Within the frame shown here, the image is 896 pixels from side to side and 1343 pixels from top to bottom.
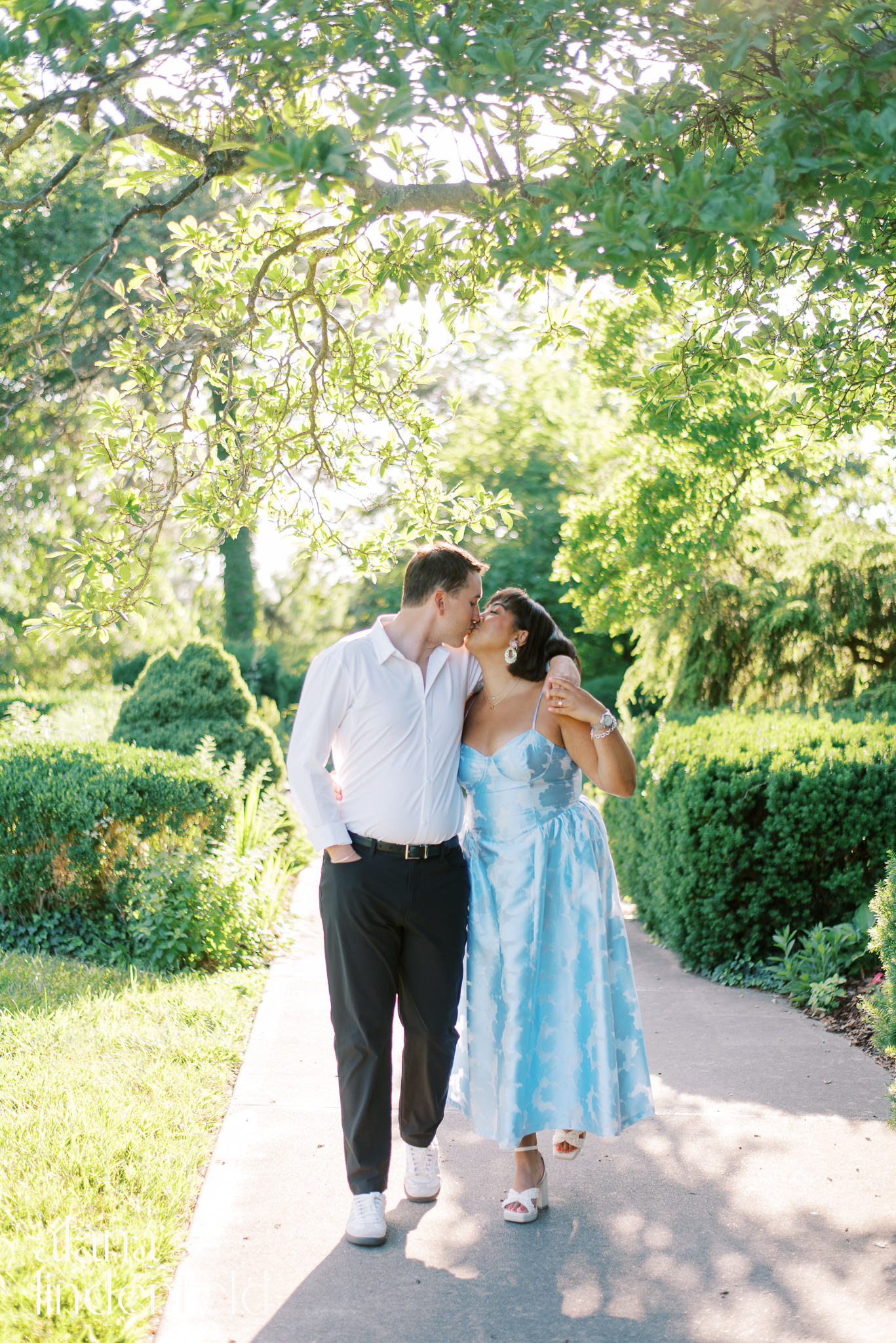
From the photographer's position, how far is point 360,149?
9.30ft

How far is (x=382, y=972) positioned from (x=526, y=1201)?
0.88 m

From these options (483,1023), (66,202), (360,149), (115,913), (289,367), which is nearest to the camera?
(360,149)

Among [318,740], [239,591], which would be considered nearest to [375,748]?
[318,740]

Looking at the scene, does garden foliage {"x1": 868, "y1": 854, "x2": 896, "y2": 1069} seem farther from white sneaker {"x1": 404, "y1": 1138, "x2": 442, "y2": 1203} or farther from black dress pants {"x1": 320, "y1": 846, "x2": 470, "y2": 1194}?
white sneaker {"x1": 404, "y1": 1138, "x2": 442, "y2": 1203}

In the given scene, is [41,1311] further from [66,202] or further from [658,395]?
[66,202]

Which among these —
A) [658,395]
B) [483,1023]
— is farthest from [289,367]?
[483,1023]

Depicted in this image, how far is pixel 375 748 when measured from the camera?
12.1 ft

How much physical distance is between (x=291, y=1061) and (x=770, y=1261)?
2.45 meters

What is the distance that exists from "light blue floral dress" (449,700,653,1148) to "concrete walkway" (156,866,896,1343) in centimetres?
35

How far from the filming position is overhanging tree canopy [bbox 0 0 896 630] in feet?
9.08

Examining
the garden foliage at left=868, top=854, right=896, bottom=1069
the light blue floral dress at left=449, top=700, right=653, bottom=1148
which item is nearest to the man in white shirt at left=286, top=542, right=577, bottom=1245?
the light blue floral dress at left=449, top=700, right=653, bottom=1148

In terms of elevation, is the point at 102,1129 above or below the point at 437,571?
below

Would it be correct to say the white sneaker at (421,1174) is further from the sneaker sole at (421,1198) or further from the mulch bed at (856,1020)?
the mulch bed at (856,1020)

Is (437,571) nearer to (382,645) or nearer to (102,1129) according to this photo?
(382,645)
